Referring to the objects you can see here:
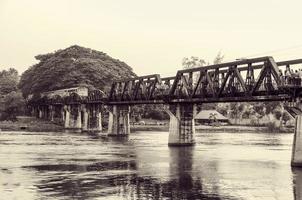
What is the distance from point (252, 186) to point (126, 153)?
123ft

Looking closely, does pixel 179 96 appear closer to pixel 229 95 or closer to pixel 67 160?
pixel 229 95

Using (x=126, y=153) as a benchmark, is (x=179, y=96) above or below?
above

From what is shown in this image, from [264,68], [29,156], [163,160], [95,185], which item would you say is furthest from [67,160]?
[264,68]

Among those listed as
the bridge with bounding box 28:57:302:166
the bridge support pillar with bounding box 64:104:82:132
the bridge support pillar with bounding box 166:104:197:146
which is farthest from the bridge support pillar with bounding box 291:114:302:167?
the bridge support pillar with bounding box 64:104:82:132

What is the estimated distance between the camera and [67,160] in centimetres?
7169

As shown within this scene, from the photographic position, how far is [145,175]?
188ft

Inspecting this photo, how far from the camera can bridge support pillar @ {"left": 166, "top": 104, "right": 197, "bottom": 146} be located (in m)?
97.5

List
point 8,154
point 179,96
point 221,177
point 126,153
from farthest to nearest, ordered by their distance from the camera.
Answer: point 179,96, point 126,153, point 8,154, point 221,177

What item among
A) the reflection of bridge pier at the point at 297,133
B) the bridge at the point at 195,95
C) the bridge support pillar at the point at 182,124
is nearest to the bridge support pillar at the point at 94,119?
the bridge at the point at 195,95

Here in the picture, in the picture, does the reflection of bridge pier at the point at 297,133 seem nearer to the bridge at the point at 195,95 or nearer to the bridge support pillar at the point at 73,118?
the bridge at the point at 195,95

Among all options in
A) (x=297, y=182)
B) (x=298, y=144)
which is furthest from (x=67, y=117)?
(x=297, y=182)

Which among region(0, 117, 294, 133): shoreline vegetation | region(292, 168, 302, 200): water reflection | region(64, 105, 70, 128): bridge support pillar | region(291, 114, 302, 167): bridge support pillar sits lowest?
region(292, 168, 302, 200): water reflection

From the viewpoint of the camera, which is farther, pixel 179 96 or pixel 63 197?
pixel 179 96

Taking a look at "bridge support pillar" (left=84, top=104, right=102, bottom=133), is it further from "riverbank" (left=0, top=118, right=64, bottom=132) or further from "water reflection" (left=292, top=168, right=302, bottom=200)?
"water reflection" (left=292, top=168, right=302, bottom=200)
